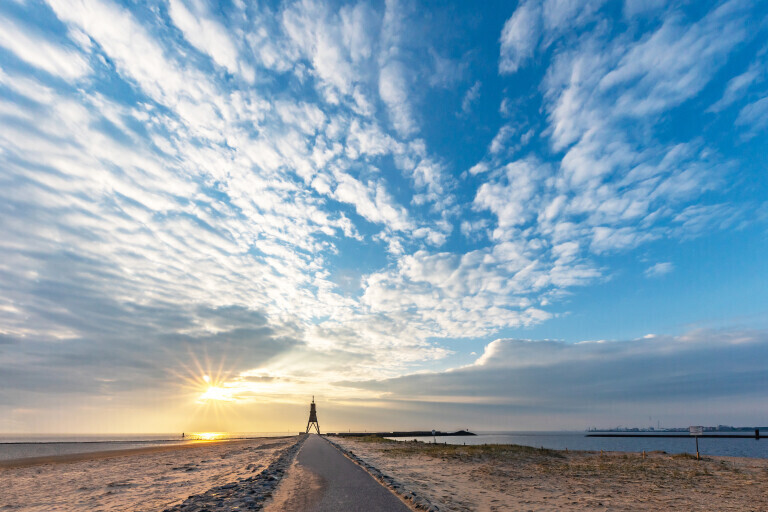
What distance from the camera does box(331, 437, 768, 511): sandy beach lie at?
51.9 ft

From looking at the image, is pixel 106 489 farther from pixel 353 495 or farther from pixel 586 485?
pixel 586 485

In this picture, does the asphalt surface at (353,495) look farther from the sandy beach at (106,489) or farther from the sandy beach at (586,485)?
the sandy beach at (106,489)

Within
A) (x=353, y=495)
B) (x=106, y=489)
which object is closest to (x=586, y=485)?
(x=353, y=495)

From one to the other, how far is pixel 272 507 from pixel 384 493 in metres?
4.54

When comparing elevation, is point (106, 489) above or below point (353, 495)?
below

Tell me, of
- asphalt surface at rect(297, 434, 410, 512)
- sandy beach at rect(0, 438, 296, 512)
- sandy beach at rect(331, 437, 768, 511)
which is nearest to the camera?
asphalt surface at rect(297, 434, 410, 512)

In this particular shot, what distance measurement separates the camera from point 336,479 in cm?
1903

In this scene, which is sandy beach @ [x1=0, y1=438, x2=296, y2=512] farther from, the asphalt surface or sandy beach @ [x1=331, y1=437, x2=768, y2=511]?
sandy beach @ [x1=331, y1=437, x2=768, y2=511]

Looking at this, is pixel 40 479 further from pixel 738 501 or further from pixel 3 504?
pixel 738 501

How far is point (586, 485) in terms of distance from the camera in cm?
2055

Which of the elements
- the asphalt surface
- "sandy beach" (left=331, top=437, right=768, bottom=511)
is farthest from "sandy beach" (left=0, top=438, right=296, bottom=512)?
"sandy beach" (left=331, top=437, right=768, bottom=511)

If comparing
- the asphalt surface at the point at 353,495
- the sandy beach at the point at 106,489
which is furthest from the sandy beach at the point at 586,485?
the sandy beach at the point at 106,489

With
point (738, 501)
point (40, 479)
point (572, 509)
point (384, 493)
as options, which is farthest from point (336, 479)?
point (40, 479)

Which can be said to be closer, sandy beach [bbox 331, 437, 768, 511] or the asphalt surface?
the asphalt surface
